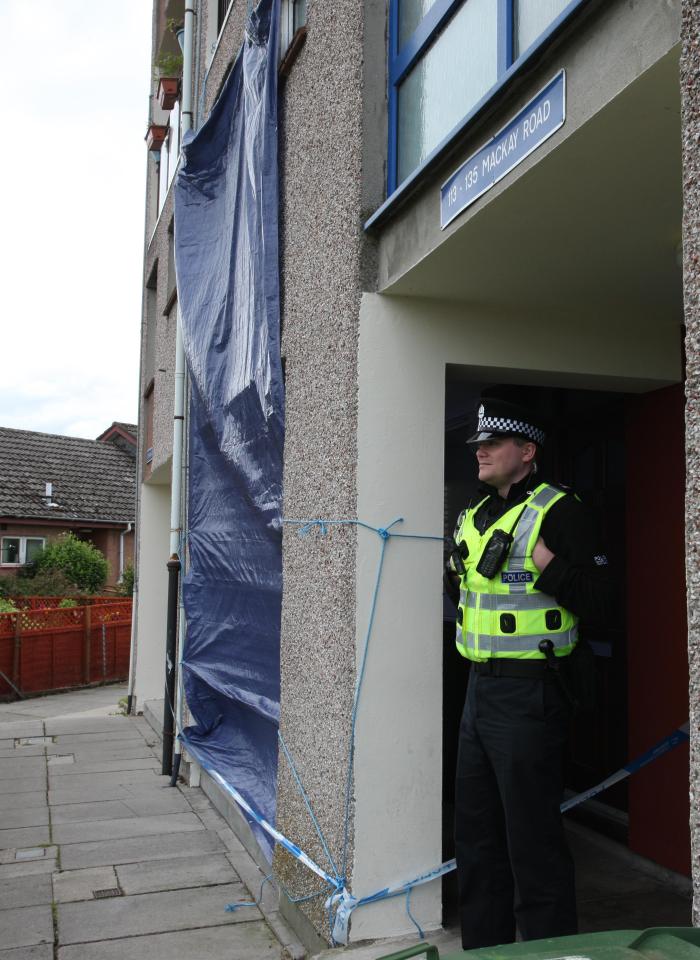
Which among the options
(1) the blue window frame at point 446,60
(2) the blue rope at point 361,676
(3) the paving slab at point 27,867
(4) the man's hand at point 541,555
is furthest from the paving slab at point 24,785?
(1) the blue window frame at point 446,60

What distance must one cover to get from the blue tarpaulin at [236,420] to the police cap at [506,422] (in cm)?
157

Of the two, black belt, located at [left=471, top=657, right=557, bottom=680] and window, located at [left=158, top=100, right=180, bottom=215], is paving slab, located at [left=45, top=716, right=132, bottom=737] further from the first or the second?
black belt, located at [left=471, top=657, right=557, bottom=680]

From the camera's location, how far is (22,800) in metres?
7.05

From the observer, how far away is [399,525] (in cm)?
387

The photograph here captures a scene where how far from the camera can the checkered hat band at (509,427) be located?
3416 millimetres

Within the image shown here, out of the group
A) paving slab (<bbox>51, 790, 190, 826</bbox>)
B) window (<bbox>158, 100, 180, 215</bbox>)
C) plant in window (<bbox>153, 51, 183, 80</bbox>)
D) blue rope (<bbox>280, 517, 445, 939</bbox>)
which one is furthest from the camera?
plant in window (<bbox>153, 51, 183, 80</bbox>)

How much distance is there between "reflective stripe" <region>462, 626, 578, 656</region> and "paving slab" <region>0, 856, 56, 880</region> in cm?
331

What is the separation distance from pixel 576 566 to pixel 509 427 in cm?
59

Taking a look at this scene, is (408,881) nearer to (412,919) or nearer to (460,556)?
(412,919)

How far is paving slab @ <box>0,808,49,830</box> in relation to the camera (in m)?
6.32

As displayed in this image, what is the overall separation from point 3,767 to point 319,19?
6.77 m

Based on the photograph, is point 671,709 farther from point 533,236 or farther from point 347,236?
point 347,236

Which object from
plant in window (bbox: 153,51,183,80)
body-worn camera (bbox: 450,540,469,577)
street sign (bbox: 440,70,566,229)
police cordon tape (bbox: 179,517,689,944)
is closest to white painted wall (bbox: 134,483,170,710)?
plant in window (bbox: 153,51,183,80)

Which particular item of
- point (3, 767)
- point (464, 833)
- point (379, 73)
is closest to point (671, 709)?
point (464, 833)
